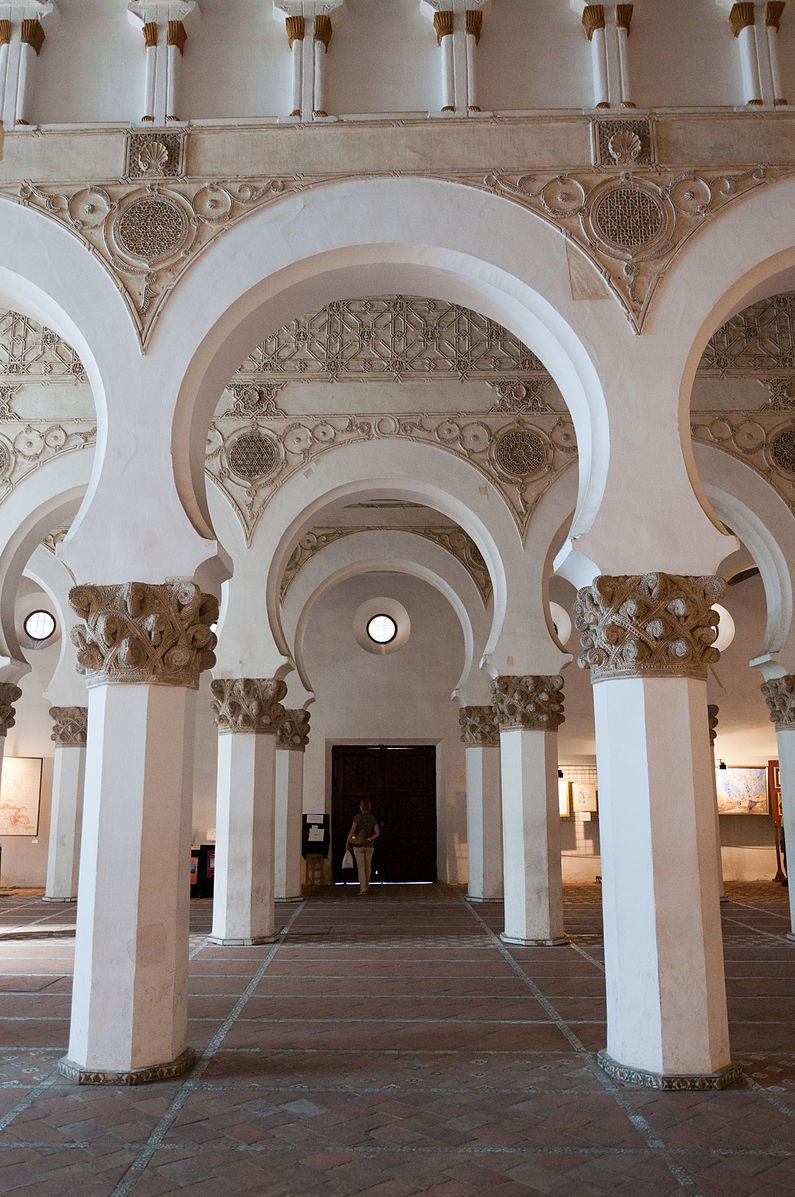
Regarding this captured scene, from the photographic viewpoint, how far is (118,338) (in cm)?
548

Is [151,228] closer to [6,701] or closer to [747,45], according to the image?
[747,45]

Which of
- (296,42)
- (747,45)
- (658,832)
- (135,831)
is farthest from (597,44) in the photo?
(135,831)

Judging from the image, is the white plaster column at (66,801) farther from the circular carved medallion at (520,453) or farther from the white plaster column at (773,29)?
the white plaster column at (773,29)

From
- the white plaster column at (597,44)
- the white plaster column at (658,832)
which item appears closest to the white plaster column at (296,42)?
the white plaster column at (597,44)

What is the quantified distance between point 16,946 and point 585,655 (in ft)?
22.9

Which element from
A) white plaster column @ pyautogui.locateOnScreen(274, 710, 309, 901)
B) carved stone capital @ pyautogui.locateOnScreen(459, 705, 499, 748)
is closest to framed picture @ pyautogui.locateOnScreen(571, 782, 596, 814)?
carved stone capital @ pyautogui.locateOnScreen(459, 705, 499, 748)

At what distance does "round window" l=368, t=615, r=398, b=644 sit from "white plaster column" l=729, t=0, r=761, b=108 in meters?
12.0

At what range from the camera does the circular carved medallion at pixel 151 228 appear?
5.61 metres

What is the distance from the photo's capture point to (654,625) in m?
5.06

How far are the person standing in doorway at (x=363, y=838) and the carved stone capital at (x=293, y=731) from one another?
6.42 ft

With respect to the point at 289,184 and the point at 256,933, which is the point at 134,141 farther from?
the point at 256,933

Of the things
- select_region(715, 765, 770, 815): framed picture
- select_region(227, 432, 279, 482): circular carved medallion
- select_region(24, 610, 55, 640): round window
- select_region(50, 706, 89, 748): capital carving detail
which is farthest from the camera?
select_region(24, 610, 55, 640): round window

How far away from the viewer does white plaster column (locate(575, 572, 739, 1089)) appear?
15.3 feet

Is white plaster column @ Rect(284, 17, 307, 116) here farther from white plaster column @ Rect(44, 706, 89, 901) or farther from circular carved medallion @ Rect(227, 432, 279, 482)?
white plaster column @ Rect(44, 706, 89, 901)
